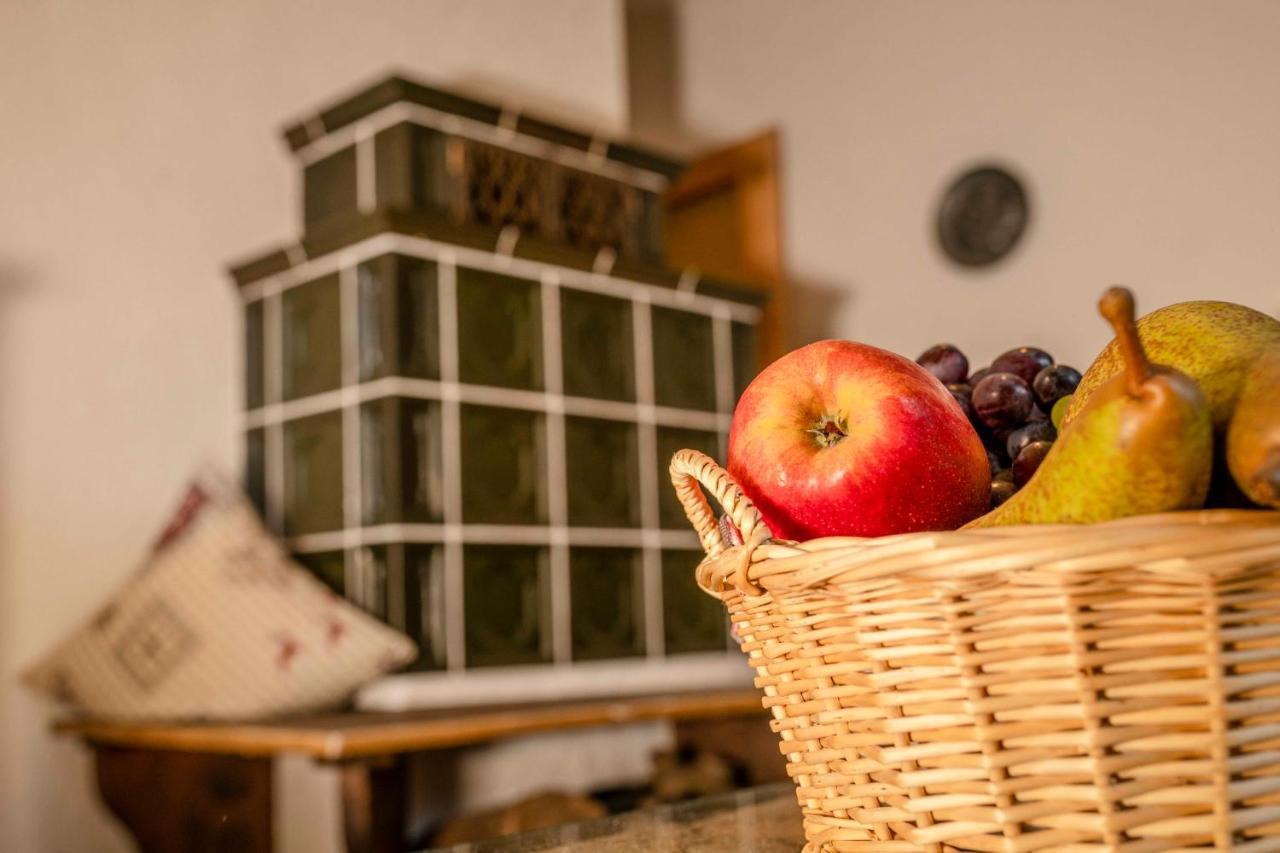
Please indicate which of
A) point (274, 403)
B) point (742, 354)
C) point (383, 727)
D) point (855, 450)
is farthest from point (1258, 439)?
point (742, 354)

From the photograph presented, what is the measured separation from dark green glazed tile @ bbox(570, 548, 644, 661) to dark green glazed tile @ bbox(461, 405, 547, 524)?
0.50 ft

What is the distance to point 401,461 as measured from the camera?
205 centimetres

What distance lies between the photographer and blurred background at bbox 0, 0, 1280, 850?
2115 millimetres

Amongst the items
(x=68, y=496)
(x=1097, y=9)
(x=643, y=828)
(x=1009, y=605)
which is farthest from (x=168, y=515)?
(x=1097, y=9)

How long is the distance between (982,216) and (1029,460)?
2558 millimetres

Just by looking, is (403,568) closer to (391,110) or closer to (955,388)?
(391,110)

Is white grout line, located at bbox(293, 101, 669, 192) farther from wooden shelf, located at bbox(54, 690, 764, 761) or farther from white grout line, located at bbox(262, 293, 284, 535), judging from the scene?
wooden shelf, located at bbox(54, 690, 764, 761)

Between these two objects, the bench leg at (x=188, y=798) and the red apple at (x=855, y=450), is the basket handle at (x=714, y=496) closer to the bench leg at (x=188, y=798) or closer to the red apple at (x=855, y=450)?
the red apple at (x=855, y=450)

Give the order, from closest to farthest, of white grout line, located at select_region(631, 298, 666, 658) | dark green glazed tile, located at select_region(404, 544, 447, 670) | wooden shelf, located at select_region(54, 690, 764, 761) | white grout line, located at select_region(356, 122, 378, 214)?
wooden shelf, located at select_region(54, 690, 764, 761), dark green glazed tile, located at select_region(404, 544, 447, 670), white grout line, located at select_region(356, 122, 378, 214), white grout line, located at select_region(631, 298, 666, 658)

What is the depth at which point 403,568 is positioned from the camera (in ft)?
6.64

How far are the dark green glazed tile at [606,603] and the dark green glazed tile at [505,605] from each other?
2.9 inches

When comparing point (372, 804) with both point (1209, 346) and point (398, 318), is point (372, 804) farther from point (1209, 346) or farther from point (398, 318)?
point (1209, 346)

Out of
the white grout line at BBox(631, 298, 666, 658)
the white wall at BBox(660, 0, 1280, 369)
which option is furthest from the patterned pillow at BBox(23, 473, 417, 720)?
the white wall at BBox(660, 0, 1280, 369)

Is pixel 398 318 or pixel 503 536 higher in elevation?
pixel 398 318
